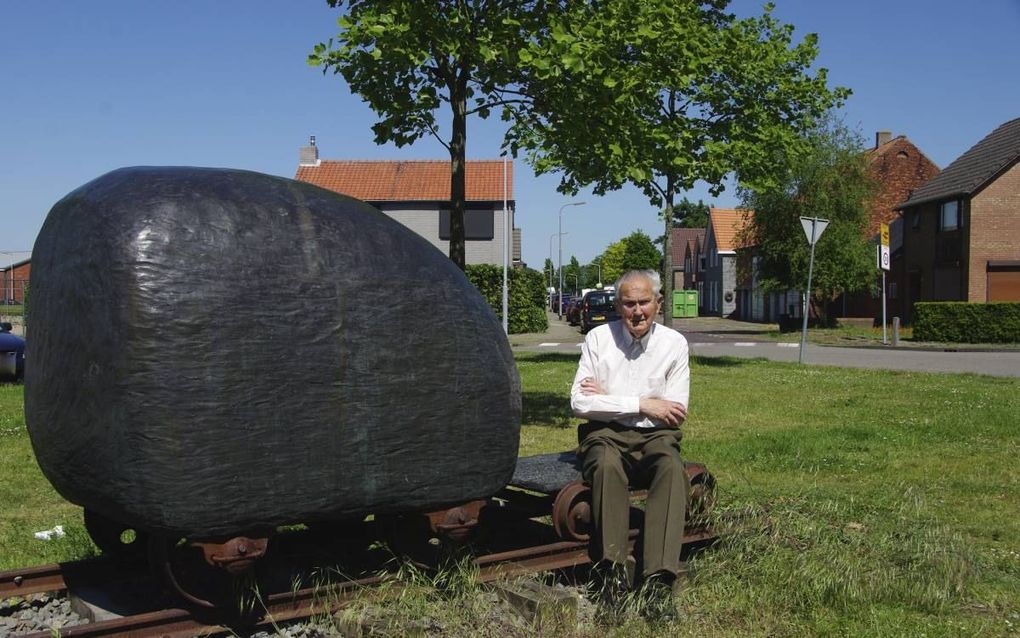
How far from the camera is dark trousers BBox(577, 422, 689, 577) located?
4.44m

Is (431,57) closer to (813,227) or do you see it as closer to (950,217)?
(813,227)

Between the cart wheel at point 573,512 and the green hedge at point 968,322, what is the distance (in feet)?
101

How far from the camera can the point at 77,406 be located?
11.8 ft

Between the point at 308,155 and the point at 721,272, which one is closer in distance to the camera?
the point at 308,155

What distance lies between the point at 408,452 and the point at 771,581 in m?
1.93

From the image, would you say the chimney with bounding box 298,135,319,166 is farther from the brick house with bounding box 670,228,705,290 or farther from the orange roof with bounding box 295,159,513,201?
the brick house with bounding box 670,228,705,290

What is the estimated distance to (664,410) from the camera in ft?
15.9

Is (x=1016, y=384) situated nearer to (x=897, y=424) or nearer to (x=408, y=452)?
(x=897, y=424)

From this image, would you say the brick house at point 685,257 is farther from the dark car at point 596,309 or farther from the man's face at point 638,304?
the man's face at point 638,304

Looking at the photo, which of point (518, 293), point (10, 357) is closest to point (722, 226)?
point (518, 293)

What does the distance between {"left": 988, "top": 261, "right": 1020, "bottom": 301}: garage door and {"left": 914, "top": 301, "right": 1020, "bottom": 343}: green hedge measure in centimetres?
799

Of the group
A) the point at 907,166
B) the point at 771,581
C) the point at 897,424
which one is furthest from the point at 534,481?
the point at 907,166

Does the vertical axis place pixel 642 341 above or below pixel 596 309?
below

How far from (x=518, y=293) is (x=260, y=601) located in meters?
37.7
